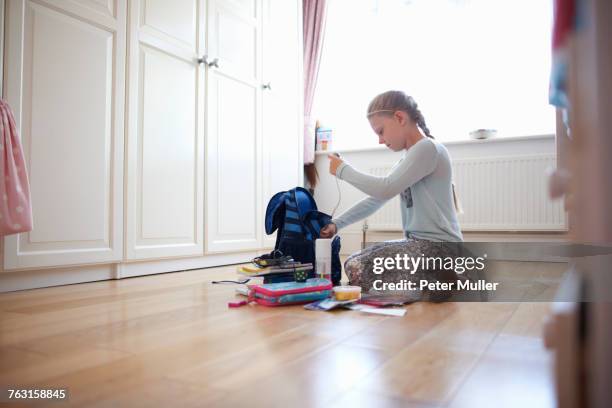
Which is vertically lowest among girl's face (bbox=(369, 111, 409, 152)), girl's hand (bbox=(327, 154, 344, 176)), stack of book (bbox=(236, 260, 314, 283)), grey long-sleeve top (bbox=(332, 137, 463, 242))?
stack of book (bbox=(236, 260, 314, 283))

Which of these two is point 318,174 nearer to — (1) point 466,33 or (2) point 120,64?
(1) point 466,33

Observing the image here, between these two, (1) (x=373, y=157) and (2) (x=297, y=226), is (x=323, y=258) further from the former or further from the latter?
(1) (x=373, y=157)

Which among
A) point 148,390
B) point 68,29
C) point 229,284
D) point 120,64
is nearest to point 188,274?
point 229,284

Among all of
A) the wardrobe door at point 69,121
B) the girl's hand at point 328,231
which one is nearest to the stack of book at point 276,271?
the girl's hand at point 328,231

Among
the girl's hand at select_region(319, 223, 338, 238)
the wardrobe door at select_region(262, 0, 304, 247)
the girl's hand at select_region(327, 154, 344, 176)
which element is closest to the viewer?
the girl's hand at select_region(327, 154, 344, 176)

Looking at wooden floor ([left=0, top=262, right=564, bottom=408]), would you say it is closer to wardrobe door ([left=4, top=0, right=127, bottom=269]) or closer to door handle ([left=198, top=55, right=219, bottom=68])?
wardrobe door ([left=4, top=0, right=127, bottom=269])

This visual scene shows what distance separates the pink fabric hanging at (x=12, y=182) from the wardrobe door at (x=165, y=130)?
49cm

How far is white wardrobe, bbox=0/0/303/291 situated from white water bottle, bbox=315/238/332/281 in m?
0.87

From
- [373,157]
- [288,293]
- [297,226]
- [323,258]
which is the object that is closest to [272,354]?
[288,293]

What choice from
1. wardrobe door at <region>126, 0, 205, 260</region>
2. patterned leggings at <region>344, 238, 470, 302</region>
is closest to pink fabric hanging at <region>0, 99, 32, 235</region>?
wardrobe door at <region>126, 0, 205, 260</region>

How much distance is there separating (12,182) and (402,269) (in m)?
1.32

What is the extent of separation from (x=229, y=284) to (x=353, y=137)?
2052mm

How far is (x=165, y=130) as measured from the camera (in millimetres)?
2143

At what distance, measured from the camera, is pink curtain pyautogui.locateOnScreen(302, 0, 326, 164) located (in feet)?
11.3
